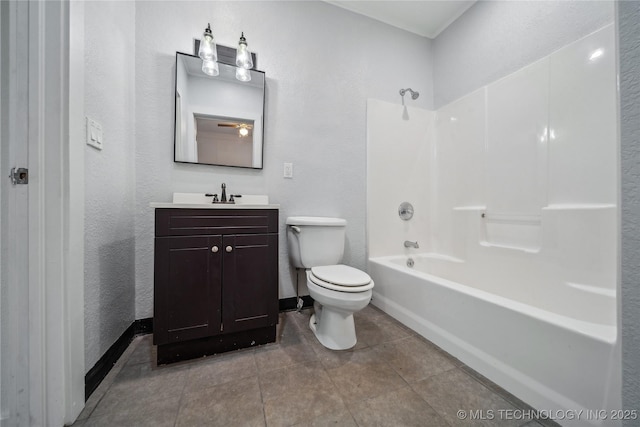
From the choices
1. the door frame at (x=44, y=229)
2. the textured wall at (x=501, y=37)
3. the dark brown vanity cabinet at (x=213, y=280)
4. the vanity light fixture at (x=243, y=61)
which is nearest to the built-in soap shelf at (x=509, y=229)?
the textured wall at (x=501, y=37)

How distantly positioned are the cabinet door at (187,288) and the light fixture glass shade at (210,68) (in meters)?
1.11

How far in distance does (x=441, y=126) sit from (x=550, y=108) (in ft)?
2.55

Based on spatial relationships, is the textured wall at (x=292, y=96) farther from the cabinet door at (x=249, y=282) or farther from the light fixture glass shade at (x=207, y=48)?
the cabinet door at (x=249, y=282)

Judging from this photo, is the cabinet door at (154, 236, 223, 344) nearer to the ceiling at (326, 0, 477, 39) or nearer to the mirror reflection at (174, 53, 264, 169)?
the mirror reflection at (174, 53, 264, 169)

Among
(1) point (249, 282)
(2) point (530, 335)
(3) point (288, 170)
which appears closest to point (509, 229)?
(2) point (530, 335)

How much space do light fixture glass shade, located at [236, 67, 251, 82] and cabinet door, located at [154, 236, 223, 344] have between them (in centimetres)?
111

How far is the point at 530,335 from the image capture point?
862 mm

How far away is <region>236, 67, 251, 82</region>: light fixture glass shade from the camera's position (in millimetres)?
1463

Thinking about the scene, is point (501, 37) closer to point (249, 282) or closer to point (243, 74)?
point (243, 74)

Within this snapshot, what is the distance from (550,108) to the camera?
131 cm

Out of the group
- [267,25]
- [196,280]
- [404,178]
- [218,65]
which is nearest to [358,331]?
[196,280]

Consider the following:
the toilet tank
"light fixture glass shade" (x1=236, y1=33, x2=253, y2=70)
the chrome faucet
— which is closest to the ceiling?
"light fixture glass shade" (x1=236, y1=33, x2=253, y2=70)

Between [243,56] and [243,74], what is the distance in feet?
0.34

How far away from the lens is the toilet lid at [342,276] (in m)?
1.15
